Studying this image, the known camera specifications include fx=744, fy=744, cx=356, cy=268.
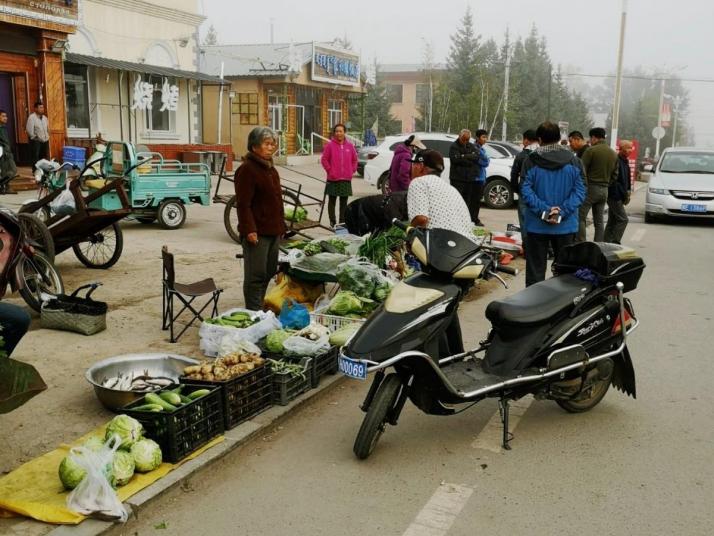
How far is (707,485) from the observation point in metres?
4.30

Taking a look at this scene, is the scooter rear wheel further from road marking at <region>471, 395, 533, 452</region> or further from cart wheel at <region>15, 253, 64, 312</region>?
cart wheel at <region>15, 253, 64, 312</region>

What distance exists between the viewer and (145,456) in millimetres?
4211

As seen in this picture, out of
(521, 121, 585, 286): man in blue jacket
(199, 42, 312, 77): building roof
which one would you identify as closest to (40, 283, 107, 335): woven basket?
(521, 121, 585, 286): man in blue jacket

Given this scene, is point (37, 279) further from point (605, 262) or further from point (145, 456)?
point (605, 262)

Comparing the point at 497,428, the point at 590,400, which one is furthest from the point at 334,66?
the point at 497,428

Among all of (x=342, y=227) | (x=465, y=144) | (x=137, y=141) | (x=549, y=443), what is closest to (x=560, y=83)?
(x=137, y=141)

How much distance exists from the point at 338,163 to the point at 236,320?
23.9ft

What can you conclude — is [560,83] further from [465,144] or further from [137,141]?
[465,144]

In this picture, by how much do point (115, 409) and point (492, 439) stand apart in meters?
2.58

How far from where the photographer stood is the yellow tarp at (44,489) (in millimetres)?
3742

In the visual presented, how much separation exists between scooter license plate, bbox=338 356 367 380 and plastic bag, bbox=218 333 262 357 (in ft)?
4.73

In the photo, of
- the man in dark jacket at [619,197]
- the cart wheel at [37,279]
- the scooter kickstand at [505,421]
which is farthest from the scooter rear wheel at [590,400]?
the man in dark jacket at [619,197]

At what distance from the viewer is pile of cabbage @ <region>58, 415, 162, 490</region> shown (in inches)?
154

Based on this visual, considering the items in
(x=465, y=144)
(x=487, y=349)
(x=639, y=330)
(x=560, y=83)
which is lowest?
(x=639, y=330)
